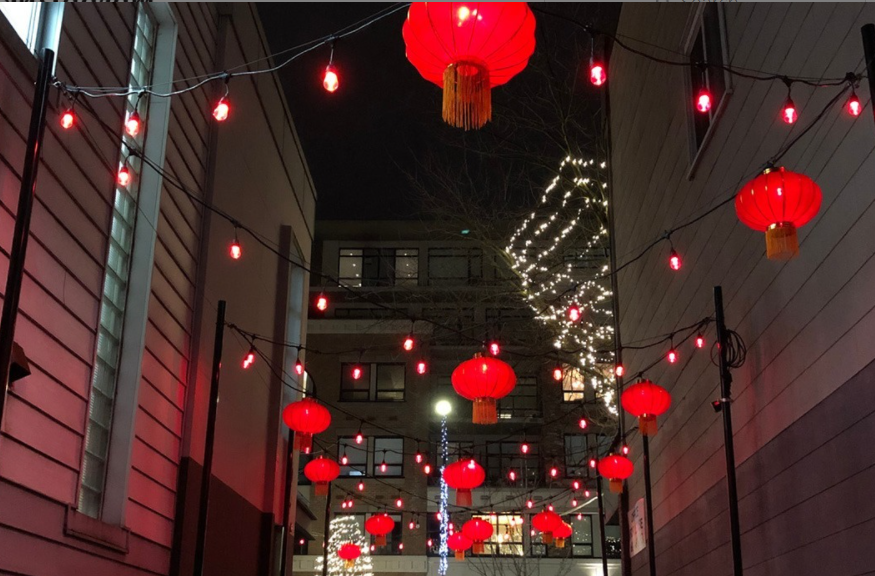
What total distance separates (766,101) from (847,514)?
3.17 metres

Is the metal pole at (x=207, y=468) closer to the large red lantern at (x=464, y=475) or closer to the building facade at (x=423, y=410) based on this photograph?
the large red lantern at (x=464, y=475)

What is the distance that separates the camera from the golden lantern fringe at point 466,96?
476 cm

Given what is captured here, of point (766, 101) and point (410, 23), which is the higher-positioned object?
point (766, 101)

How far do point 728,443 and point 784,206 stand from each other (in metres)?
2.42

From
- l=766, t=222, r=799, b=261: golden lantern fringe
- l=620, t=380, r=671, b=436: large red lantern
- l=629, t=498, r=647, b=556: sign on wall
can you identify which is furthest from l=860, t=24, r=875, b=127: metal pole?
l=629, t=498, r=647, b=556: sign on wall

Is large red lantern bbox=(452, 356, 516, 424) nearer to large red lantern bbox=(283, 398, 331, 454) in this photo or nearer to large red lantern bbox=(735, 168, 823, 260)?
large red lantern bbox=(283, 398, 331, 454)

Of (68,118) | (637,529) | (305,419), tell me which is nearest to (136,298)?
(68,118)

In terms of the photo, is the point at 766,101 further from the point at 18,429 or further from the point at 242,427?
the point at 242,427

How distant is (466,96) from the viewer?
189 inches

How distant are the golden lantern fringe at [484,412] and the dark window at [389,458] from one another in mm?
23643

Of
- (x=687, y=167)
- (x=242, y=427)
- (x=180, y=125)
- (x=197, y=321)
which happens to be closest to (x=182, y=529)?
(x=197, y=321)

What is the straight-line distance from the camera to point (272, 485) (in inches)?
563

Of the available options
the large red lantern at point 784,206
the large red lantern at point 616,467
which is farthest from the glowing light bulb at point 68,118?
the large red lantern at point 616,467

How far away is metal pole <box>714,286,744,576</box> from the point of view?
24.0 feet
